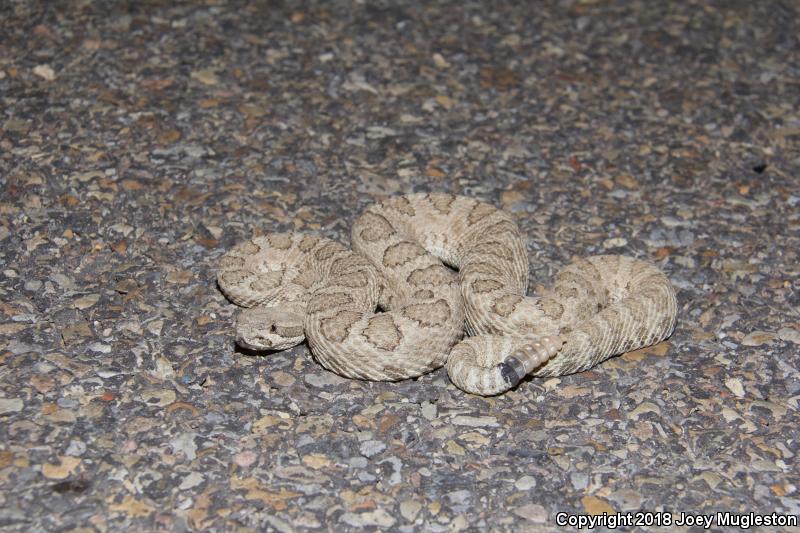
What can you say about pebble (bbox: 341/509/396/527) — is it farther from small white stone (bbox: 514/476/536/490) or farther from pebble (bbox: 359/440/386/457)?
small white stone (bbox: 514/476/536/490)

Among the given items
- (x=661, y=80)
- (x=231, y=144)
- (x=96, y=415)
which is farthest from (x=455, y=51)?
(x=96, y=415)

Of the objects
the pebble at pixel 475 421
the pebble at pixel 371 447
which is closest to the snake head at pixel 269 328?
the pebble at pixel 371 447

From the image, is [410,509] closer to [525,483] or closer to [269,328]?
[525,483]

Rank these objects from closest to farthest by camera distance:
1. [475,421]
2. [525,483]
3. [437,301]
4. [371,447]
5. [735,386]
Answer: [525,483], [371,447], [475,421], [735,386], [437,301]

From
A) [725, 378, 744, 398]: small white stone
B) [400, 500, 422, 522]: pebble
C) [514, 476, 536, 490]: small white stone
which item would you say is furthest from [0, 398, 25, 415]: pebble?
[725, 378, 744, 398]: small white stone

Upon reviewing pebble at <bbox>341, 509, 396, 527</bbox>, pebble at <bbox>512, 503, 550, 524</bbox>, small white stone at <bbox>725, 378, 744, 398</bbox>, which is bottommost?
small white stone at <bbox>725, 378, 744, 398</bbox>

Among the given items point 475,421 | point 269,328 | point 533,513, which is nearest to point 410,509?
point 533,513

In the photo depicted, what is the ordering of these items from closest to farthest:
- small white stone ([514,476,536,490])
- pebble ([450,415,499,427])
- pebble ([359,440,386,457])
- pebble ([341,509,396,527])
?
pebble ([341,509,396,527]), small white stone ([514,476,536,490]), pebble ([359,440,386,457]), pebble ([450,415,499,427])
